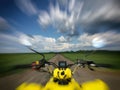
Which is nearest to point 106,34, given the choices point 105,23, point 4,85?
point 105,23

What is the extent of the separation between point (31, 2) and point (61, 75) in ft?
8.38

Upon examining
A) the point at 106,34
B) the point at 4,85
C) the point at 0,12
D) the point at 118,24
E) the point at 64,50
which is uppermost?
the point at 0,12

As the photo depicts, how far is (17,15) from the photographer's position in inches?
159

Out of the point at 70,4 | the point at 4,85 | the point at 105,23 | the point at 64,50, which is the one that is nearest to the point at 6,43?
the point at 4,85

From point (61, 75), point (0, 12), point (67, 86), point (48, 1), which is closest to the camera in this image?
point (67, 86)

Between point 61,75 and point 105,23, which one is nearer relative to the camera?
point 61,75

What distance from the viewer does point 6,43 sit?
4.07 m

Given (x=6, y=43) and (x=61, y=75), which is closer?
(x=61, y=75)

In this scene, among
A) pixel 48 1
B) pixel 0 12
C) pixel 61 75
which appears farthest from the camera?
pixel 0 12

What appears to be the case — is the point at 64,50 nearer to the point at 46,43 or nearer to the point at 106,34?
the point at 46,43

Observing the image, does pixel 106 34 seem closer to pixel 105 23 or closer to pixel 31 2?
pixel 105 23

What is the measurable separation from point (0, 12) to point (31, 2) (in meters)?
0.81

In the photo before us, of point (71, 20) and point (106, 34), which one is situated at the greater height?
point (71, 20)

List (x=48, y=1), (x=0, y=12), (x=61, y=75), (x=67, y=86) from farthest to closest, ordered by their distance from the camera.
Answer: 1. (x=0, y=12)
2. (x=48, y=1)
3. (x=61, y=75)
4. (x=67, y=86)
